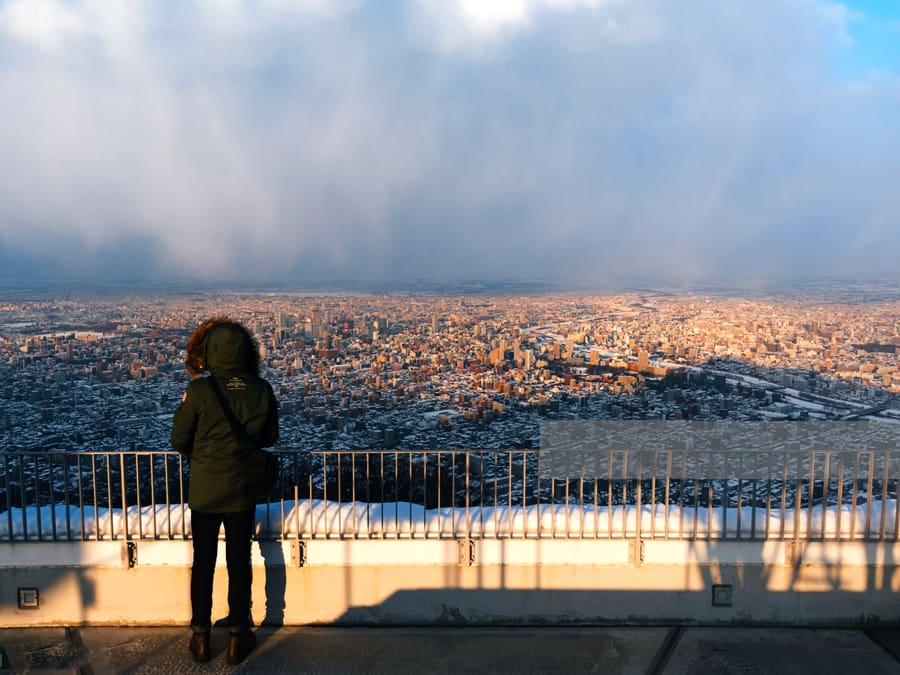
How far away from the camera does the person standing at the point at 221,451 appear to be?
379cm

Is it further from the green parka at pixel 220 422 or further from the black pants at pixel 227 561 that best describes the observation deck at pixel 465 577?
the green parka at pixel 220 422

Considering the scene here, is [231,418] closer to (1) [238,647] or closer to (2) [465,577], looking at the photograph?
(1) [238,647]

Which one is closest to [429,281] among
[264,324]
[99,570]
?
[264,324]

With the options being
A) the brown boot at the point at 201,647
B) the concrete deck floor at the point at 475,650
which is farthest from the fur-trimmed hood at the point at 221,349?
the concrete deck floor at the point at 475,650

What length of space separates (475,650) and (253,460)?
1.57m

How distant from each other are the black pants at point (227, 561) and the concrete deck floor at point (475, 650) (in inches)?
9.2

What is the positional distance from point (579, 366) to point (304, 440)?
1175cm

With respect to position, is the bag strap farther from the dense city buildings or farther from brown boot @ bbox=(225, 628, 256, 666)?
the dense city buildings

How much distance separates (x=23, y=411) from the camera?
1794cm

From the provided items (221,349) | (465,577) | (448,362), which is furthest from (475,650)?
(448,362)

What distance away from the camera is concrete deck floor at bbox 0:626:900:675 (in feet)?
12.8

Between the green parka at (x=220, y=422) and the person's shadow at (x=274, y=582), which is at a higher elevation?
the green parka at (x=220, y=422)

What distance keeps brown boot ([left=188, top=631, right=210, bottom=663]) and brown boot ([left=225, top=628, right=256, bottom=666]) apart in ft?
0.36

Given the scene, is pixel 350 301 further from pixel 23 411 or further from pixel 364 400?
pixel 23 411
